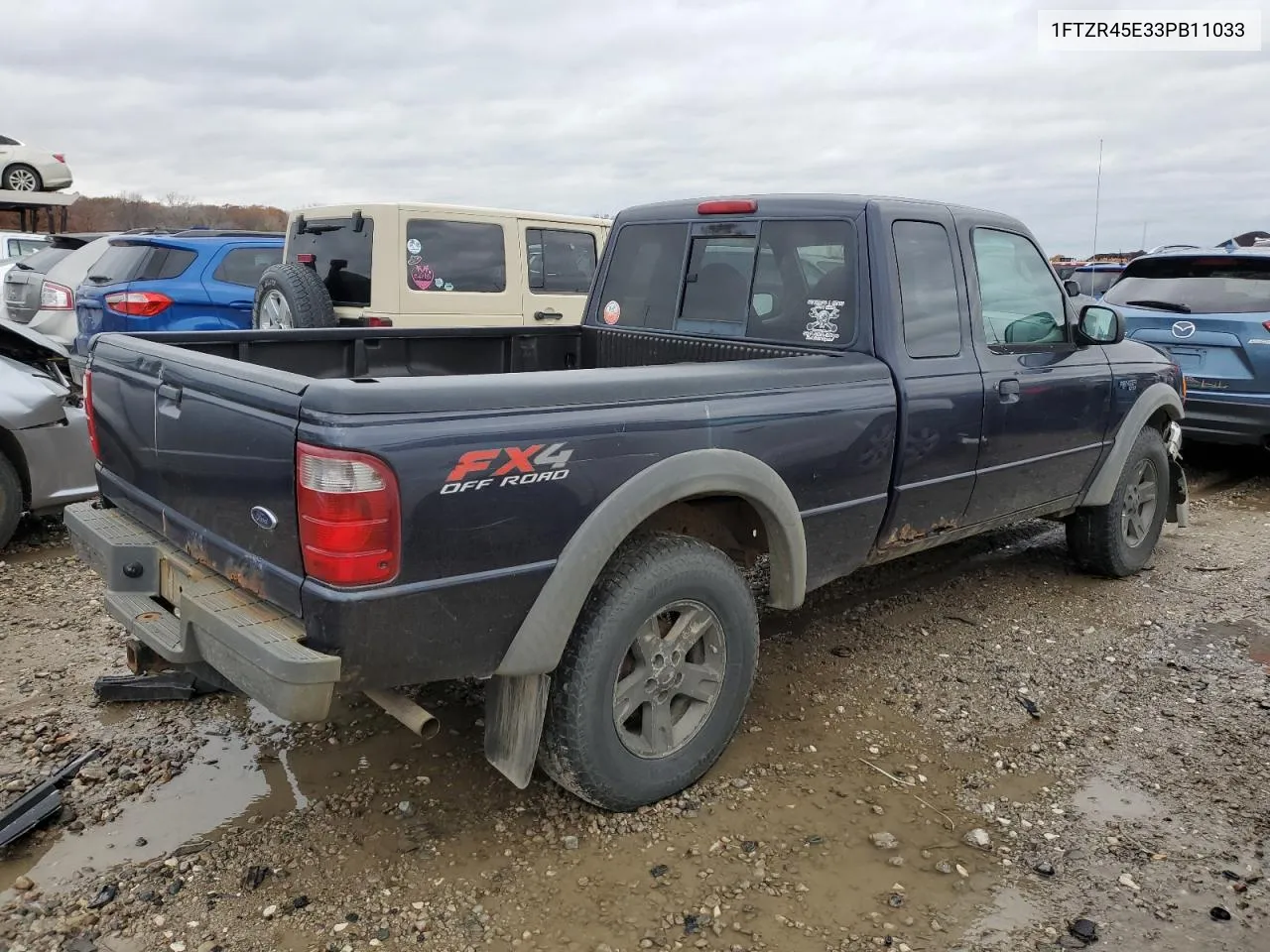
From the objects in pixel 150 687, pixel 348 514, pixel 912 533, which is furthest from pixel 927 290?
pixel 150 687

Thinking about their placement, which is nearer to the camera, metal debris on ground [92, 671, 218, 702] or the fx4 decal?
the fx4 decal

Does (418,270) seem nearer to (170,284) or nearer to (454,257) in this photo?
(454,257)

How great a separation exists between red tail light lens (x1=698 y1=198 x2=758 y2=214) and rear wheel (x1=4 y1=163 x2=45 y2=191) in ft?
62.7

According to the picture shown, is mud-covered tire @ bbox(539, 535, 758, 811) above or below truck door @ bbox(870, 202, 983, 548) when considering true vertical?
below

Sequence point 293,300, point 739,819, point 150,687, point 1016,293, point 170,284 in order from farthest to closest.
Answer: point 170,284 → point 293,300 → point 1016,293 → point 150,687 → point 739,819

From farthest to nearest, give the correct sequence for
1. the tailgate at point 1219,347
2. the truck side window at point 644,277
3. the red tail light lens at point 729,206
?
the tailgate at point 1219,347 < the truck side window at point 644,277 < the red tail light lens at point 729,206

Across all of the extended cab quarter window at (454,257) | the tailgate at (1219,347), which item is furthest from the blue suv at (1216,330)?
the extended cab quarter window at (454,257)

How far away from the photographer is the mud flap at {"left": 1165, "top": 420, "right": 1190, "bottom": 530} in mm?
5629

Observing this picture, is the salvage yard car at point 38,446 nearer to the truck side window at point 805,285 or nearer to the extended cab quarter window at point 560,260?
the truck side window at point 805,285

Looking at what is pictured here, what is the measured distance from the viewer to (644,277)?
4605 mm

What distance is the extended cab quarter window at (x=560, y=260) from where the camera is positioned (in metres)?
8.74

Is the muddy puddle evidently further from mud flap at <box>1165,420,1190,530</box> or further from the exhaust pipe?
mud flap at <box>1165,420,1190,530</box>

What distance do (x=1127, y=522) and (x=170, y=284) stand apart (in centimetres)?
762

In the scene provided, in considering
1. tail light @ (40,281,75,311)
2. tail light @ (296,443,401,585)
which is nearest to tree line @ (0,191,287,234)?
tail light @ (40,281,75,311)
